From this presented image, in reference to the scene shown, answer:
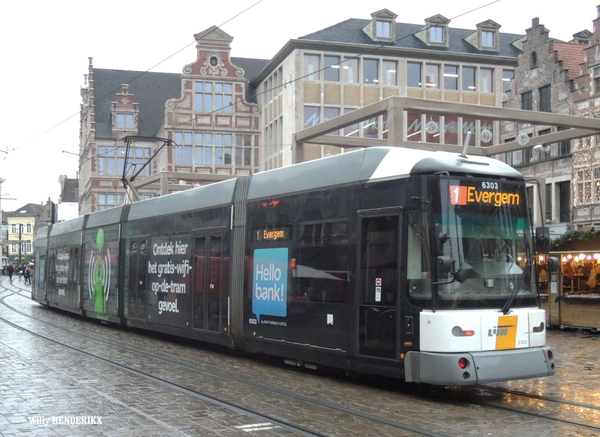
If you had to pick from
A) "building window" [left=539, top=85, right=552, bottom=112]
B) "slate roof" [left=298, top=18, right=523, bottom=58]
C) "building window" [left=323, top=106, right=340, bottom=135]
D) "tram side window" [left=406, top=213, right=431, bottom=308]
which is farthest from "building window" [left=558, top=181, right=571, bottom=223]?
"tram side window" [left=406, top=213, right=431, bottom=308]

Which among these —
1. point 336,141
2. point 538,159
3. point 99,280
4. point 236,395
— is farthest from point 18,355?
point 538,159

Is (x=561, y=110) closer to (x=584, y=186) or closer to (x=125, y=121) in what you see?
(x=584, y=186)

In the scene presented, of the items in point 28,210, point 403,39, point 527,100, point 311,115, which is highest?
point 403,39

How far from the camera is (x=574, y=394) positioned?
34.8 feet

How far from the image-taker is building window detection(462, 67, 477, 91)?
47188 millimetres

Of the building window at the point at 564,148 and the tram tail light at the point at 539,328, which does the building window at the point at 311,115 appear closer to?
the building window at the point at 564,148

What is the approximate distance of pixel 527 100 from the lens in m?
38.8

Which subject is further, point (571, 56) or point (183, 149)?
point (183, 149)

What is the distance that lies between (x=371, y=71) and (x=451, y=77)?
4.68 meters

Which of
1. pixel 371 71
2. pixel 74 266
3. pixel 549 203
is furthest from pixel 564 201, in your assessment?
pixel 74 266

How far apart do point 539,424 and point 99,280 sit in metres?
15.4

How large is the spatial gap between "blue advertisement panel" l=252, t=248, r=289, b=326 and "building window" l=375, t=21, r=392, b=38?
113 ft

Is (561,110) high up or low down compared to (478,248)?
up

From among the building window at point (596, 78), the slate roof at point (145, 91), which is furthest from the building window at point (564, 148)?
the slate roof at point (145, 91)
